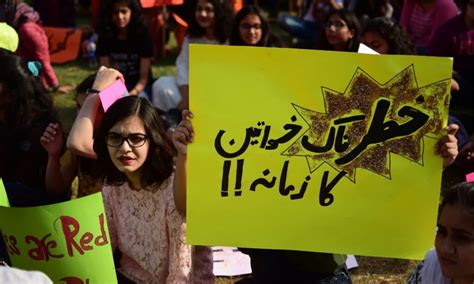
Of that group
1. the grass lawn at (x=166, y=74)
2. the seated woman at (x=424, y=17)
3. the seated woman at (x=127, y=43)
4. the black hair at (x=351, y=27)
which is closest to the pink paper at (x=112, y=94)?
the grass lawn at (x=166, y=74)

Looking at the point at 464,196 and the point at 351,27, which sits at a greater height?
the point at 464,196

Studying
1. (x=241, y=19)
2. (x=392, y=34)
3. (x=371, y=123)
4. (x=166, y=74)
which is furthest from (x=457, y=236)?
(x=166, y=74)

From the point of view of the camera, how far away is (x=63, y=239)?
2256 millimetres

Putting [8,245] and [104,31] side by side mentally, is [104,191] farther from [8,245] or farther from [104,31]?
[104,31]

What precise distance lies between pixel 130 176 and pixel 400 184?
0.97m

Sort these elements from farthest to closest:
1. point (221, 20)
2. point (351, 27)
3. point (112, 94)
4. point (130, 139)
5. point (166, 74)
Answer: point (166, 74), point (221, 20), point (351, 27), point (112, 94), point (130, 139)

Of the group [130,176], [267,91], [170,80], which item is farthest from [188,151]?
[170,80]

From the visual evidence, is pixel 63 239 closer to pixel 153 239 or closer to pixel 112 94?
pixel 153 239

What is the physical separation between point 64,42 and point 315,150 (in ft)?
19.0

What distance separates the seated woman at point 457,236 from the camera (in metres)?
2.04

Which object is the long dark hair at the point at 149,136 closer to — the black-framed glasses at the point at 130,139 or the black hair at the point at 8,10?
the black-framed glasses at the point at 130,139

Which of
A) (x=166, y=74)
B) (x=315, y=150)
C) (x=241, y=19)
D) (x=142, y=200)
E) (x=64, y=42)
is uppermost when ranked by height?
(x=315, y=150)

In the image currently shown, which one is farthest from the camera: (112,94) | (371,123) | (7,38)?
(7,38)

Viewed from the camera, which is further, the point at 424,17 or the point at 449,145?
the point at 424,17
